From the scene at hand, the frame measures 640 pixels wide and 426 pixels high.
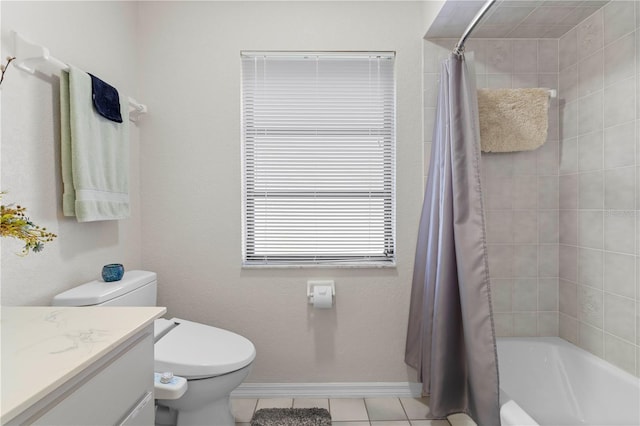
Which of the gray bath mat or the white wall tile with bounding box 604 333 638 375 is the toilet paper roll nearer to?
the gray bath mat

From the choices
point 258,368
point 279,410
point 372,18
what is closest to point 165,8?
point 372,18

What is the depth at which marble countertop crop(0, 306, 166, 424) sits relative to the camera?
57 centimetres

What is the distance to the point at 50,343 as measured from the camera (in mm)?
753

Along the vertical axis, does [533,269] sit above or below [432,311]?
above

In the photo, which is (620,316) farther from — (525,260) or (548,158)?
(548,158)

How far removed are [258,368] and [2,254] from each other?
133 centimetres

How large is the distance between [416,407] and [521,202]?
51.0 inches

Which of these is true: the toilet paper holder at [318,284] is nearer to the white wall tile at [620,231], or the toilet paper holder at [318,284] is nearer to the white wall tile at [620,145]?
the white wall tile at [620,231]

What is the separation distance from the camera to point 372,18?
6.28ft

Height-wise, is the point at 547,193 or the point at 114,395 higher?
the point at 547,193

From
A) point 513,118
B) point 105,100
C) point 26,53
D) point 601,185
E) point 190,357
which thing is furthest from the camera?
point 513,118

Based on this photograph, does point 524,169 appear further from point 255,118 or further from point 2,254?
point 2,254

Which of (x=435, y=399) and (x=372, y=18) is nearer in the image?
(x=435, y=399)

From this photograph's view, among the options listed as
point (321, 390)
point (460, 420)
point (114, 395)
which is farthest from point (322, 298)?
point (114, 395)
